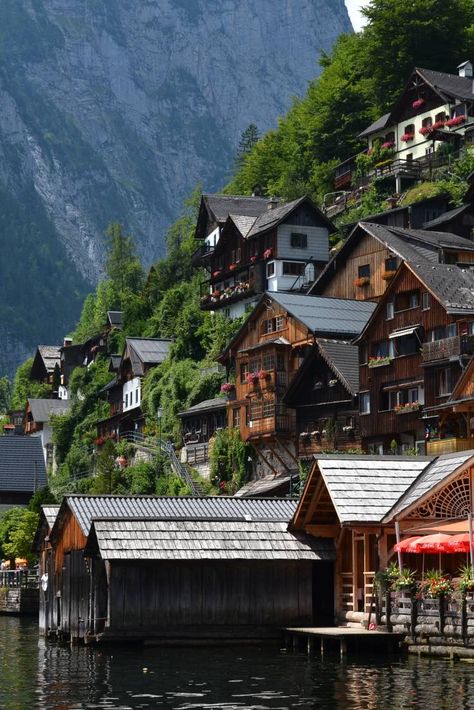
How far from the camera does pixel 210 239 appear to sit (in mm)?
116750

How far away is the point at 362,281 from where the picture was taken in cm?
8556

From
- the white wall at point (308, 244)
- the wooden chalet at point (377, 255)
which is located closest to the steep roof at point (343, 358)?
the wooden chalet at point (377, 255)

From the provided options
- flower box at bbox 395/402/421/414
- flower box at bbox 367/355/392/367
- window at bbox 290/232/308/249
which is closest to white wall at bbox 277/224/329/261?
window at bbox 290/232/308/249

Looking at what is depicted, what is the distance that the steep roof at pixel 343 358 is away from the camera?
72.6 m

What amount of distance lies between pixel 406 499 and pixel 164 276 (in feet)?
299

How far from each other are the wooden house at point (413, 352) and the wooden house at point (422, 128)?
3632cm

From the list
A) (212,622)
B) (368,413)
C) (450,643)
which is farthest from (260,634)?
(368,413)

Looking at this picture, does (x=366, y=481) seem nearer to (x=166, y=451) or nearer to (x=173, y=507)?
(x=173, y=507)

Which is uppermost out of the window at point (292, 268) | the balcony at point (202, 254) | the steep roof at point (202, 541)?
the balcony at point (202, 254)

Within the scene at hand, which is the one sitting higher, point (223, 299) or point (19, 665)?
point (223, 299)

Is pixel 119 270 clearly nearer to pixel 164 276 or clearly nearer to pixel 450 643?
pixel 164 276

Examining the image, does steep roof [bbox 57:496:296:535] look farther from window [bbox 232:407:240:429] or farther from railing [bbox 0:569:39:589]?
window [bbox 232:407:240:429]

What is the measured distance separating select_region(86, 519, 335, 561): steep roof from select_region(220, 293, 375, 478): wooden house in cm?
2895

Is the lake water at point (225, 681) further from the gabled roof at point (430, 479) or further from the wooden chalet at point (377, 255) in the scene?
the wooden chalet at point (377, 255)
